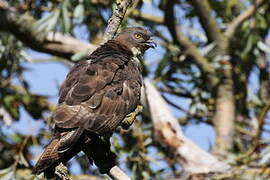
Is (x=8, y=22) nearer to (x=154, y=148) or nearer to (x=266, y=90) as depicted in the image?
(x=154, y=148)

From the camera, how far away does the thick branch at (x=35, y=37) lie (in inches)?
365

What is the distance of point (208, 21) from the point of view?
401 inches

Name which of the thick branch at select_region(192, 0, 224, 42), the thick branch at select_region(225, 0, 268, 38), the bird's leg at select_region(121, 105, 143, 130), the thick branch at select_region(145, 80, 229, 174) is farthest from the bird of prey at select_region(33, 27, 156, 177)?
the thick branch at select_region(225, 0, 268, 38)

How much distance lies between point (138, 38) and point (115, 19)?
141 cm

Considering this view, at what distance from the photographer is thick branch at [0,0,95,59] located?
9.27 meters

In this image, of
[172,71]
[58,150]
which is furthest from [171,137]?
[58,150]

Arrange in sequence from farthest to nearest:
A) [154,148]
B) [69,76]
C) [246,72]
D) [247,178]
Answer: [246,72] → [154,148] → [247,178] → [69,76]

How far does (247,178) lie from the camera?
8.25 metres

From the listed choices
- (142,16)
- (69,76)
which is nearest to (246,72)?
(142,16)

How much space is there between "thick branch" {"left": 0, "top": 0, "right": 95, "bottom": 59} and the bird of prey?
Answer: 9.99 ft

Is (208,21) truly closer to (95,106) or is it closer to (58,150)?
(95,106)

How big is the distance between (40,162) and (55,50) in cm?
486

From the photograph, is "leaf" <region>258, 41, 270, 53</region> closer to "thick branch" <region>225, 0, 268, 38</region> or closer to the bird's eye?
"thick branch" <region>225, 0, 268, 38</region>

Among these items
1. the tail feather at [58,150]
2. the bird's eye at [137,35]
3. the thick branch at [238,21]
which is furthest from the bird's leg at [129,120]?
the thick branch at [238,21]
